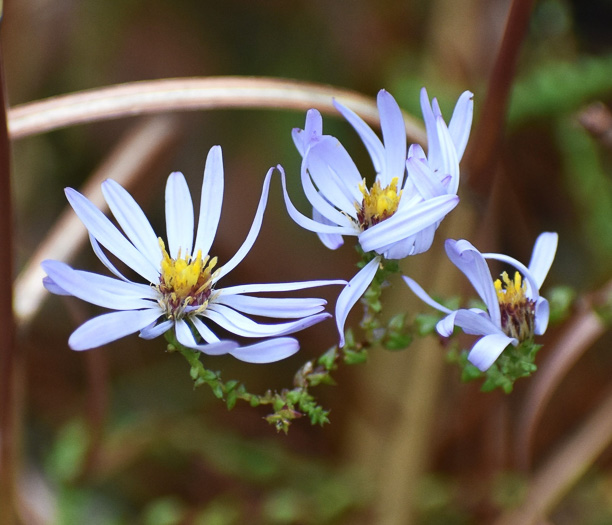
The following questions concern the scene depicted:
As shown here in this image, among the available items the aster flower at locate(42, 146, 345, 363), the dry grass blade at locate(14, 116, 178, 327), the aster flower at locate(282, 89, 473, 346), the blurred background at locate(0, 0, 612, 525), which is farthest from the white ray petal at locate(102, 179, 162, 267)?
the blurred background at locate(0, 0, 612, 525)


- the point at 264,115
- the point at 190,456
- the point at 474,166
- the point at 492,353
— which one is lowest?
the point at 492,353

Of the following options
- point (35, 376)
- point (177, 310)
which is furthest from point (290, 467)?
point (177, 310)

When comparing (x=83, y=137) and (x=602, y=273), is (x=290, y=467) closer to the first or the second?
(x=602, y=273)

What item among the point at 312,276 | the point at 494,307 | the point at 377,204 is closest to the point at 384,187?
the point at 377,204

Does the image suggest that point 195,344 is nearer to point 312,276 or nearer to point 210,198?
point 210,198

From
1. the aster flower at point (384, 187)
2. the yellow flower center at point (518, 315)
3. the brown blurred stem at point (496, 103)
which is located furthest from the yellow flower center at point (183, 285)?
the brown blurred stem at point (496, 103)

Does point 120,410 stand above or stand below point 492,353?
above
